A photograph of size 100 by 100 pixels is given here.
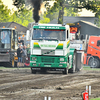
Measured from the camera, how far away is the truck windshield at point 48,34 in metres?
20.0

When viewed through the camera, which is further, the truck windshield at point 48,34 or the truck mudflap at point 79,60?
the truck mudflap at point 79,60

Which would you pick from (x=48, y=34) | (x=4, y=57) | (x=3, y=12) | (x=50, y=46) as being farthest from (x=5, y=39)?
(x=3, y=12)

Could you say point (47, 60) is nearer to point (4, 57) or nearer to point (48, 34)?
point (48, 34)

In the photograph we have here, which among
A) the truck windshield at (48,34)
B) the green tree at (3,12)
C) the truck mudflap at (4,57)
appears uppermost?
the green tree at (3,12)

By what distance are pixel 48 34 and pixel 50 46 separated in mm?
686

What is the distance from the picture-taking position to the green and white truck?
19.9m

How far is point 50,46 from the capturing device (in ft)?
65.5

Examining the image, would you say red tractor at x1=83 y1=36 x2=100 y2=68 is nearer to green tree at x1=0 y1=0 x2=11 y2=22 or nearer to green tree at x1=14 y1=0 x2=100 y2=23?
green tree at x1=14 y1=0 x2=100 y2=23

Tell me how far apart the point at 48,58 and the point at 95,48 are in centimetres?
1077

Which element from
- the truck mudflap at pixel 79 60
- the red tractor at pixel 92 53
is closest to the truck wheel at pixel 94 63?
the red tractor at pixel 92 53

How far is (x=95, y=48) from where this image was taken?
3034cm

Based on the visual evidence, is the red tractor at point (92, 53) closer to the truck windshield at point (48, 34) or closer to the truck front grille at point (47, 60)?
the truck front grille at point (47, 60)

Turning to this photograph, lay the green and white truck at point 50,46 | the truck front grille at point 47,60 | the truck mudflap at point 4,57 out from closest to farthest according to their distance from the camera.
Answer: the green and white truck at point 50,46, the truck front grille at point 47,60, the truck mudflap at point 4,57

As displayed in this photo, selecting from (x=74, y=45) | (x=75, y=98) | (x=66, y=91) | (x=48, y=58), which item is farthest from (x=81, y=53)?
(x=75, y=98)
